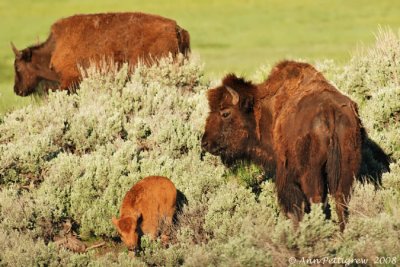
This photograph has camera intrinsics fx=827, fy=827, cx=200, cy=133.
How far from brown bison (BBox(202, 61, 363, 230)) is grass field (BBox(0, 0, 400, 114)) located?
12589 millimetres

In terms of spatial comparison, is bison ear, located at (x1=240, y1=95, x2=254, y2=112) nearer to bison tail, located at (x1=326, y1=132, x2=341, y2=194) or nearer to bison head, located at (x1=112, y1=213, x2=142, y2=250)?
bison tail, located at (x1=326, y1=132, x2=341, y2=194)

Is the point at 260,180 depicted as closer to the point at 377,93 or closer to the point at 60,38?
the point at 377,93

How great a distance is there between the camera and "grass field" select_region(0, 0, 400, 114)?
26.3 metres

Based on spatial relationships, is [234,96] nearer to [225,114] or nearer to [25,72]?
[225,114]

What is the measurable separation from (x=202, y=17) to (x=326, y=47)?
9.42 m

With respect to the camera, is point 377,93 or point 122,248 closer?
point 122,248

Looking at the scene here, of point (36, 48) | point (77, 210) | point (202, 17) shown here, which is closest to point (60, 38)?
point (36, 48)

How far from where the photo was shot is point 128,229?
28.5 ft

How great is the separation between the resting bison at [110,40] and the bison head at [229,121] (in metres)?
5.31

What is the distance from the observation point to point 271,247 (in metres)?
7.40

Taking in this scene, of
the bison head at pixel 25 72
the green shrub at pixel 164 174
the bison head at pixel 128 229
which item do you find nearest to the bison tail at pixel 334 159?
the green shrub at pixel 164 174

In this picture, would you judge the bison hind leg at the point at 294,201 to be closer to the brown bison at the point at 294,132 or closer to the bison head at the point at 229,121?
the brown bison at the point at 294,132

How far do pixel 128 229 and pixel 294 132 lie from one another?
2.10 metres

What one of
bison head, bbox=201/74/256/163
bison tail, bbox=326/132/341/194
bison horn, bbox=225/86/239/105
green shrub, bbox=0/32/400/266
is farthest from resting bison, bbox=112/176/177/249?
bison tail, bbox=326/132/341/194
